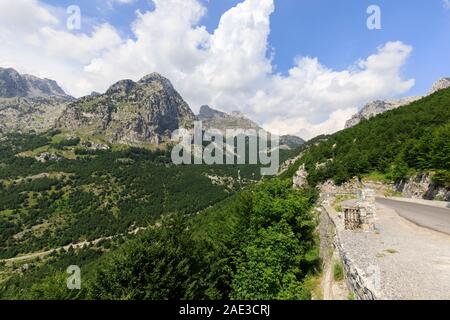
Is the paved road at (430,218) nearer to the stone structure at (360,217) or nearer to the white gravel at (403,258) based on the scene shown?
the white gravel at (403,258)

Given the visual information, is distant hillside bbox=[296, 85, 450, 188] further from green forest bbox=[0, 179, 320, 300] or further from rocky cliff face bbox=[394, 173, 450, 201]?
green forest bbox=[0, 179, 320, 300]

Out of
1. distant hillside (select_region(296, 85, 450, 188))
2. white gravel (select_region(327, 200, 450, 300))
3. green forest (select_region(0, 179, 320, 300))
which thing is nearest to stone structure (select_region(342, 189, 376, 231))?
white gravel (select_region(327, 200, 450, 300))

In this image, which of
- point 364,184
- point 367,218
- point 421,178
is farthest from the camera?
point 364,184

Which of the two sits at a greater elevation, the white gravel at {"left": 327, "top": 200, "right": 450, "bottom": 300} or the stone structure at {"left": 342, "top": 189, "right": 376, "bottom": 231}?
the stone structure at {"left": 342, "top": 189, "right": 376, "bottom": 231}

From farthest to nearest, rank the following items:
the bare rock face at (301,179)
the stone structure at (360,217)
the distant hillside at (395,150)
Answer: the bare rock face at (301,179), the distant hillside at (395,150), the stone structure at (360,217)

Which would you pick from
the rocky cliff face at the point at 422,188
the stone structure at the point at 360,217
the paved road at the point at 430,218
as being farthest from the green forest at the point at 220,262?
the rocky cliff face at the point at 422,188

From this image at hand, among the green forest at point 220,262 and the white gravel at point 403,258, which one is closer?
the white gravel at point 403,258

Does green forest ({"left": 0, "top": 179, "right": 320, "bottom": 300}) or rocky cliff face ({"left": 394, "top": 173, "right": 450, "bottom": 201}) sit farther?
rocky cliff face ({"left": 394, "top": 173, "right": 450, "bottom": 201})

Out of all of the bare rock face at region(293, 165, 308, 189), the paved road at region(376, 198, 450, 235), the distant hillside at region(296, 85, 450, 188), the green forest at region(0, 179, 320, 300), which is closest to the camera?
the green forest at region(0, 179, 320, 300)

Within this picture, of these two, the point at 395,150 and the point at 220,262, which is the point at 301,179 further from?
the point at 220,262

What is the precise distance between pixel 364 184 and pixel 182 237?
45456mm

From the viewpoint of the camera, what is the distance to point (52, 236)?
190m
